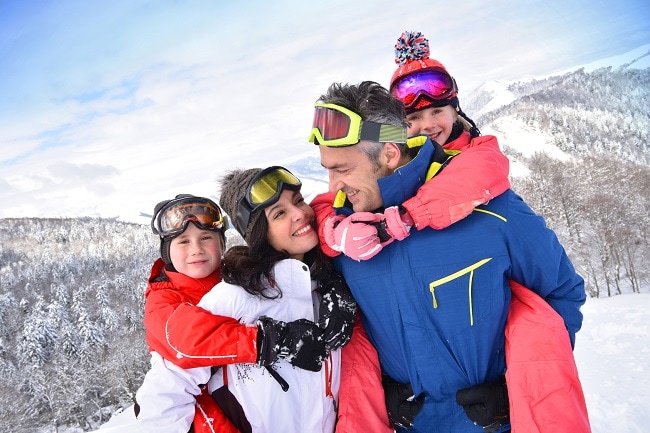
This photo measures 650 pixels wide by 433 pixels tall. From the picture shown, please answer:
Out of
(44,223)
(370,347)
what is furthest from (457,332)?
(44,223)

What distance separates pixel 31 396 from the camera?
42.8 m

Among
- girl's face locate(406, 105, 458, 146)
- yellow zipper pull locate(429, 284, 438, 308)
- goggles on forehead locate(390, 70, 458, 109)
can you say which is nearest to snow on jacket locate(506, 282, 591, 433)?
yellow zipper pull locate(429, 284, 438, 308)

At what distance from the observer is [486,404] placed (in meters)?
2.37

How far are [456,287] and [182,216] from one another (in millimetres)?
2369

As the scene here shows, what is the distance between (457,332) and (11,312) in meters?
102

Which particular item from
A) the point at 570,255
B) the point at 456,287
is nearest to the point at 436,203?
the point at 456,287

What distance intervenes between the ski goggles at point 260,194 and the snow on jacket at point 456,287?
81 cm

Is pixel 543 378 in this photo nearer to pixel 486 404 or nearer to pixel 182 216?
pixel 486 404

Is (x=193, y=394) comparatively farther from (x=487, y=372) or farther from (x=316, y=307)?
(x=487, y=372)

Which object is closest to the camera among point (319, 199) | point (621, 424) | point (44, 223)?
point (319, 199)

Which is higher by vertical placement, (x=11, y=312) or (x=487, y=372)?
(x=487, y=372)

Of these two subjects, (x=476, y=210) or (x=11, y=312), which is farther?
(x=11, y=312)

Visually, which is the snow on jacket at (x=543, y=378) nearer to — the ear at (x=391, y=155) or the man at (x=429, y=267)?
the man at (x=429, y=267)

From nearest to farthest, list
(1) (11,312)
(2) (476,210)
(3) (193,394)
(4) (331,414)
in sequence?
(2) (476,210), (3) (193,394), (4) (331,414), (1) (11,312)
